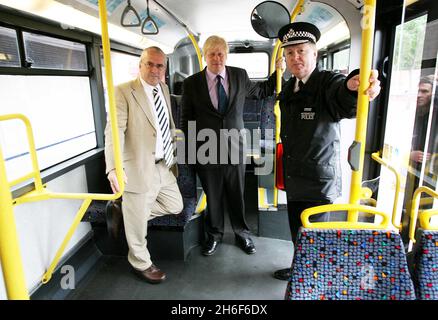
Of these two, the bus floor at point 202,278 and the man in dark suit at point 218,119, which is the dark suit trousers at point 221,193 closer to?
the man in dark suit at point 218,119

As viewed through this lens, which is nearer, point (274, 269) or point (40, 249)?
point (40, 249)

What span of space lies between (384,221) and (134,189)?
1.83m

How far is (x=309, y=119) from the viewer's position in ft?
6.60

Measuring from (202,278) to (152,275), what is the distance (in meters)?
0.45

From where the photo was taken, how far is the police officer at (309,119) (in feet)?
6.31

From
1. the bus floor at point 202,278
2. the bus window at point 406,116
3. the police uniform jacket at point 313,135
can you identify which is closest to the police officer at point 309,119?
the police uniform jacket at point 313,135

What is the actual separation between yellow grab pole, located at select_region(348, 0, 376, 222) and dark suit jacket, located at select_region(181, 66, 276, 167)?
57.0 inches

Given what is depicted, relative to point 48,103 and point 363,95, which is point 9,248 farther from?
point 48,103

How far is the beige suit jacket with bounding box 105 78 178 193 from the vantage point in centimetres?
236

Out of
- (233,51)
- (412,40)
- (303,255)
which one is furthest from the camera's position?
(233,51)

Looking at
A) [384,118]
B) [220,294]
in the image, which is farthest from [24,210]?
[384,118]

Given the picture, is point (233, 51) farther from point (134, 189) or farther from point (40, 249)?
point (40, 249)

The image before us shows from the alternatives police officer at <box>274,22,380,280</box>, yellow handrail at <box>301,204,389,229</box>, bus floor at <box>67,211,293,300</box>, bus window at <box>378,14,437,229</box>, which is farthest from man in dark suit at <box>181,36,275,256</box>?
yellow handrail at <box>301,204,389,229</box>

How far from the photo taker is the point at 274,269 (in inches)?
116
